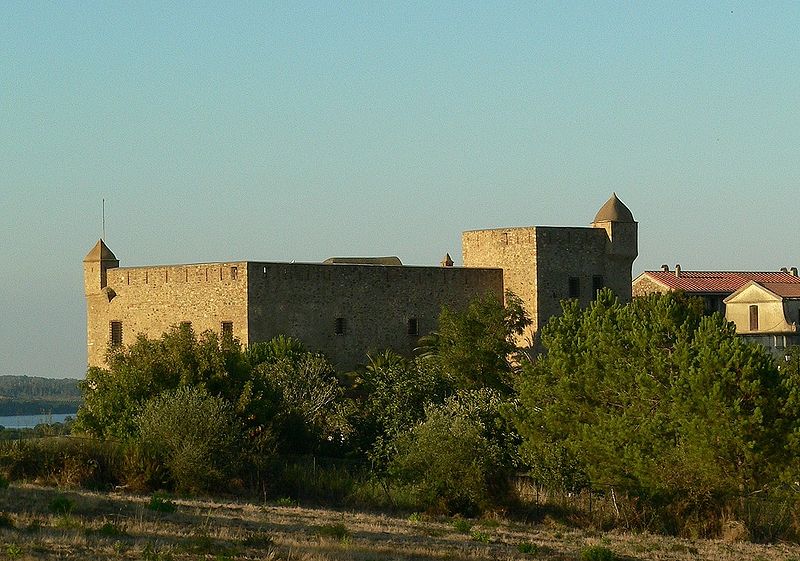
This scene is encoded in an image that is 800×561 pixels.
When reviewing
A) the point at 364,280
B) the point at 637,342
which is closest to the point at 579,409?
the point at 637,342

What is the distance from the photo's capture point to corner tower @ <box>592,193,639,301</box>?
4450 cm

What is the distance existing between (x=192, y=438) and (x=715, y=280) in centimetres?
3400

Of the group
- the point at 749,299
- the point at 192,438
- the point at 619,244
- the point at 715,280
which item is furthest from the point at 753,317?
the point at 192,438

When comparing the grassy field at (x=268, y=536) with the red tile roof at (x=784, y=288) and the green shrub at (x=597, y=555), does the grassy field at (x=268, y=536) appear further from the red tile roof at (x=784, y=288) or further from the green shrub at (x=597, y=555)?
the red tile roof at (x=784, y=288)

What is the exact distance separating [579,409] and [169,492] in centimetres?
1021

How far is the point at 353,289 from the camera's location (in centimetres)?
4169

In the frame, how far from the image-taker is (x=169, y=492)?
29766 millimetres

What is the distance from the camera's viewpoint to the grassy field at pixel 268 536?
18.0 m

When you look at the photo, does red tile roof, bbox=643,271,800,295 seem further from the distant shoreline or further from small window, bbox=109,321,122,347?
the distant shoreline

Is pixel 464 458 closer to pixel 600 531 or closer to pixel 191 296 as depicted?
pixel 600 531

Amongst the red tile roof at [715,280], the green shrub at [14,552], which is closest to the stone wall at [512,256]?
the red tile roof at [715,280]

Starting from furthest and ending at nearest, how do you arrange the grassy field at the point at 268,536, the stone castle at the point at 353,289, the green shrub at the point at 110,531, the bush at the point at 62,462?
the stone castle at the point at 353,289, the bush at the point at 62,462, the green shrub at the point at 110,531, the grassy field at the point at 268,536

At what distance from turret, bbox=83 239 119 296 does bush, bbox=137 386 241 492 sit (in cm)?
1405

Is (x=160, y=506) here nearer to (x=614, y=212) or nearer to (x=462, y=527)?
(x=462, y=527)
